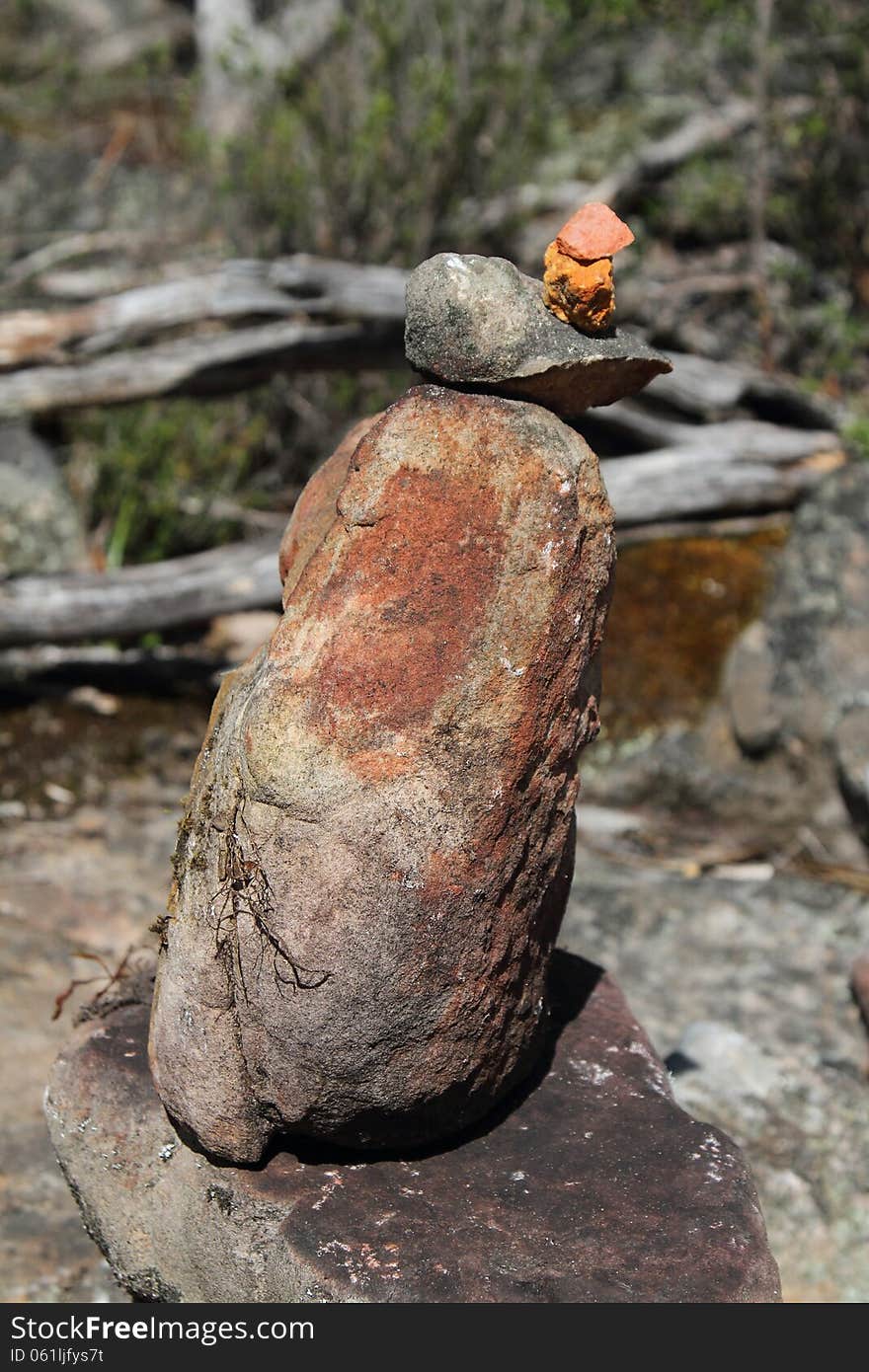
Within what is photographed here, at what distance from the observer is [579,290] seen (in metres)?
2.54

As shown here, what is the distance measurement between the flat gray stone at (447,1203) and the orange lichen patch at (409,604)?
89cm

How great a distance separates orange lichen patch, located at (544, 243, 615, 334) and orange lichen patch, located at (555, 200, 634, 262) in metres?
0.02

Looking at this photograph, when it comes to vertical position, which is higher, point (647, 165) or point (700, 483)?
point (647, 165)

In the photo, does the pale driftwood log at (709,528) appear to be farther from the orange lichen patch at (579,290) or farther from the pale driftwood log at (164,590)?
the orange lichen patch at (579,290)

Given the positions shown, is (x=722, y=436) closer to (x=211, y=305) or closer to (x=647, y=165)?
(x=647, y=165)

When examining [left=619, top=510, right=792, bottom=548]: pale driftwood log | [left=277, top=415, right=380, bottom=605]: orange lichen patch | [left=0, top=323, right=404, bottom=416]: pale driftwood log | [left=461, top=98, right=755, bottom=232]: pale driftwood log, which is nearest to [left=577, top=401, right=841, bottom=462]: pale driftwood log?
[left=619, top=510, right=792, bottom=548]: pale driftwood log

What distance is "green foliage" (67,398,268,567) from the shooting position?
270 inches

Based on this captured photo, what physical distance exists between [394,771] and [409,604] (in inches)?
11.8

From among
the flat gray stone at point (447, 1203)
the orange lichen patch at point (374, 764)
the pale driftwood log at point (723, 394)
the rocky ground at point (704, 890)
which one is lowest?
the rocky ground at point (704, 890)

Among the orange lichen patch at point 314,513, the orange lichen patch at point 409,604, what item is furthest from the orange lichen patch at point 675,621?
the orange lichen patch at point 409,604

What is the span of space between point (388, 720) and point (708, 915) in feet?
9.15

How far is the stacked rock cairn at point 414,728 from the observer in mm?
2477

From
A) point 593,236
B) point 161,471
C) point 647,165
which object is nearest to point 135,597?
point 161,471
